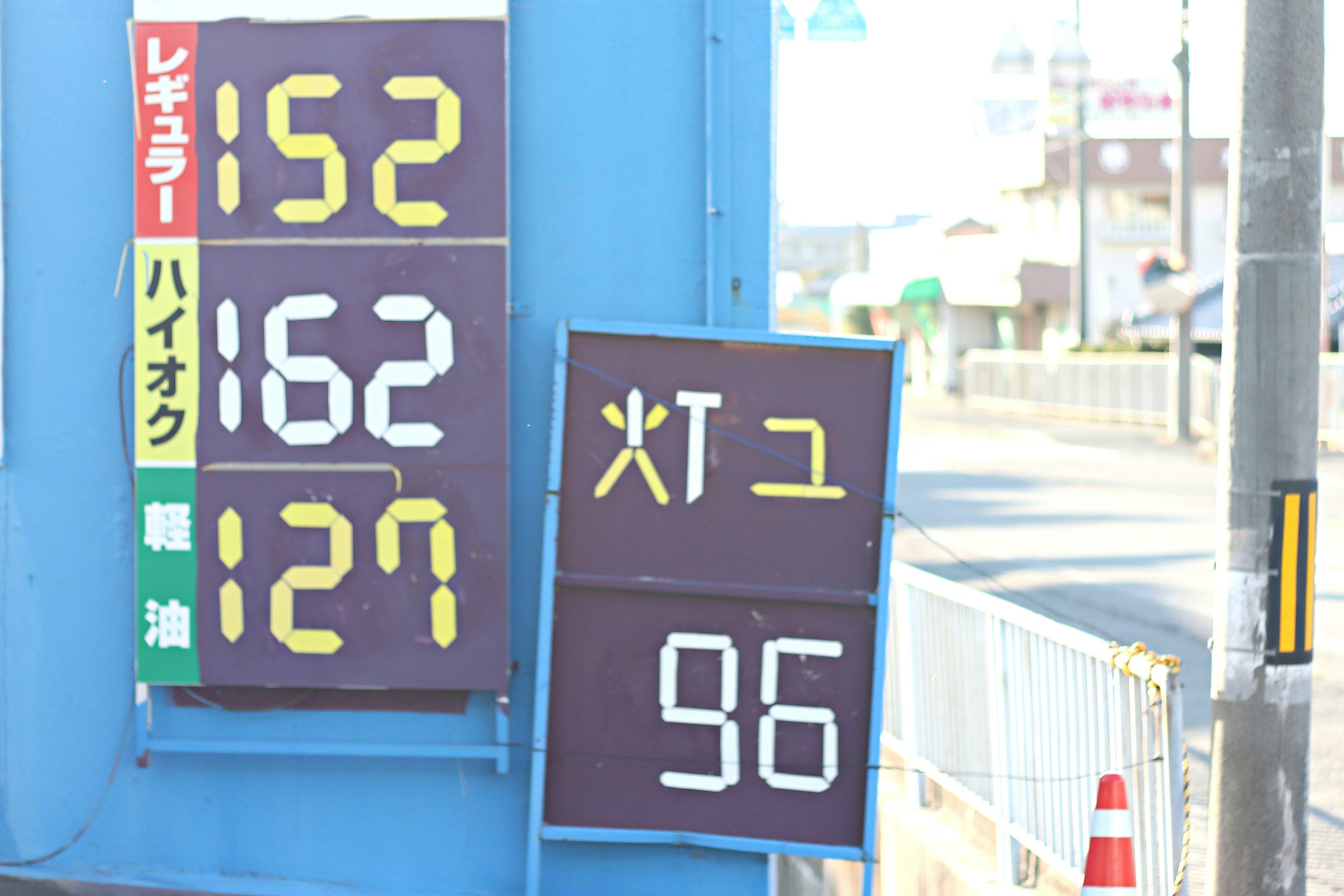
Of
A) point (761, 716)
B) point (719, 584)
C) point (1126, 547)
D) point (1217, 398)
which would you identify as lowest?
point (1126, 547)

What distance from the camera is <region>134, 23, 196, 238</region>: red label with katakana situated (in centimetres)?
452

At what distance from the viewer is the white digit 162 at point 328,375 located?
4.51 m

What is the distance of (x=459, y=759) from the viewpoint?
4.79 metres

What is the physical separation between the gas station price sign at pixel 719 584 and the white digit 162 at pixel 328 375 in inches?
16.8

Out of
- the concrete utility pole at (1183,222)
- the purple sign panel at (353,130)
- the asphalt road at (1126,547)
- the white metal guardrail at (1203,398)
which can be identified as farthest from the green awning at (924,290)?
the purple sign panel at (353,130)

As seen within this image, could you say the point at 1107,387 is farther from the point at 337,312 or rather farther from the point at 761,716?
the point at 337,312

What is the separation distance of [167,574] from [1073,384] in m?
34.6

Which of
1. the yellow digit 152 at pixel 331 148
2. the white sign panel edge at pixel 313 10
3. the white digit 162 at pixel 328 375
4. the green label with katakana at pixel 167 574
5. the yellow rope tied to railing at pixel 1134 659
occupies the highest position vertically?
the white sign panel edge at pixel 313 10

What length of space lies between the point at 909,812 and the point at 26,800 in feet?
13.2

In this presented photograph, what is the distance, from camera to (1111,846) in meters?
4.43

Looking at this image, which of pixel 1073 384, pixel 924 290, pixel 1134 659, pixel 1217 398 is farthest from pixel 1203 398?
pixel 1134 659

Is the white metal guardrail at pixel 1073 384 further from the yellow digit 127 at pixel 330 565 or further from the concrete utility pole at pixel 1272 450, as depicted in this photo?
the yellow digit 127 at pixel 330 565

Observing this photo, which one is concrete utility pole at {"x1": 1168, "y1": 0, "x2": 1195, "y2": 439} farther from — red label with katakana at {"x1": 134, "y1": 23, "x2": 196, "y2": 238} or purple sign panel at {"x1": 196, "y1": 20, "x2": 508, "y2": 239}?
red label with katakana at {"x1": 134, "y1": 23, "x2": 196, "y2": 238}

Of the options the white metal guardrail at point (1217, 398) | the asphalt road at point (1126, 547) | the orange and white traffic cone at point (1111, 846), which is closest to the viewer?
the orange and white traffic cone at point (1111, 846)
